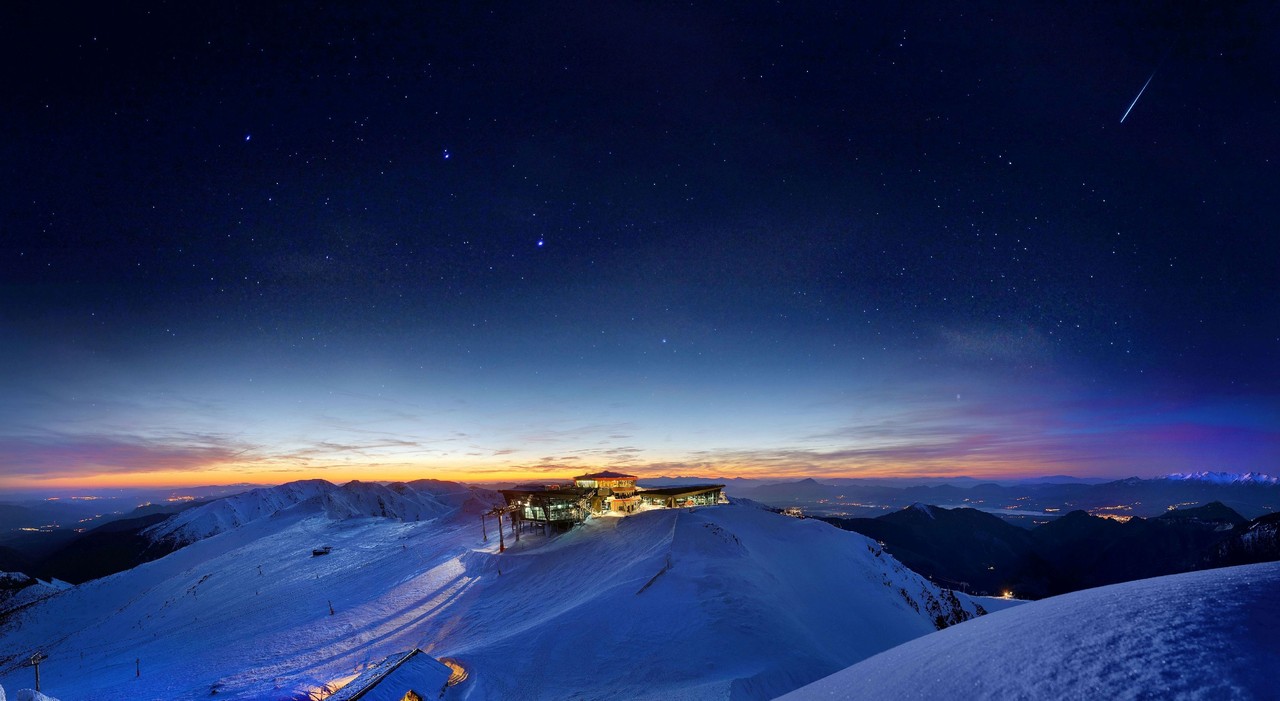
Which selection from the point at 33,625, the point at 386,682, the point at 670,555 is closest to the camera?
the point at 386,682

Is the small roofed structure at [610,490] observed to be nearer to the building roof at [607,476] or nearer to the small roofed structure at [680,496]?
the building roof at [607,476]

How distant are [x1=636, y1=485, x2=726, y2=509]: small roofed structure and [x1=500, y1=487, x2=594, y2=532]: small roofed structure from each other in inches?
512

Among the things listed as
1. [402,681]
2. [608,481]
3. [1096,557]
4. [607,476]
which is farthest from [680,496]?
[1096,557]

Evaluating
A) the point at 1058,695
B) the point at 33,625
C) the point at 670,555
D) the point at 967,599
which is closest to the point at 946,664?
the point at 1058,695

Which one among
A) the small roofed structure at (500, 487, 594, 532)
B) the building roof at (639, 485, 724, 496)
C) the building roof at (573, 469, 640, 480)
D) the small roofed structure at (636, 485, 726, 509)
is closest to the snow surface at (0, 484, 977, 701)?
the small roofed structure at (500, 487, 594, 532)

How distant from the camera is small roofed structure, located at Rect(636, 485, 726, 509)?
6730cm

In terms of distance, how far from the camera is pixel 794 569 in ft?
120

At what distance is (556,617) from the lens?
26.4 m

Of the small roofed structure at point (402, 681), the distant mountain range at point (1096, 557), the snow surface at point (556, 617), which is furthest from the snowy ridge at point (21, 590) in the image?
the distant mountain range at point (1096, 557)

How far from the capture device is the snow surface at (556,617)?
20734 mm

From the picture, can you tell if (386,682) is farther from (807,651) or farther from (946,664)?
(946,664)

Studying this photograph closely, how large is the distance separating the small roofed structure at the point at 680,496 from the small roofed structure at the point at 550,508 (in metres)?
13.0

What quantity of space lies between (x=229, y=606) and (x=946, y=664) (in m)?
65.0

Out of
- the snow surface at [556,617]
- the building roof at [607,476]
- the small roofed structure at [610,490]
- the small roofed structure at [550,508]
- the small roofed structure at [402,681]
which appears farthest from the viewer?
the building roof at [607,476]
